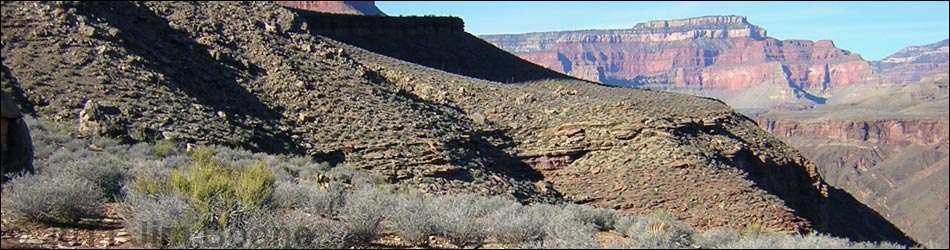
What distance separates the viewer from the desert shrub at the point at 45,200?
9.27 meters

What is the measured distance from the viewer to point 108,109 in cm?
1900

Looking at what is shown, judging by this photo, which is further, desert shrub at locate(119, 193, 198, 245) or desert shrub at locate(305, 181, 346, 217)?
desert shrub at locate(305, 181, 346, 217)

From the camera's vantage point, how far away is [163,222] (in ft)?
27.9

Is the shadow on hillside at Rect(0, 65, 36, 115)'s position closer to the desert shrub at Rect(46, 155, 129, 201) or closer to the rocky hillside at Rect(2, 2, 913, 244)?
the rocky hillside at Rect(2, 2, 913, 244)

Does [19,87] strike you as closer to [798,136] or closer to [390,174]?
[390,174]

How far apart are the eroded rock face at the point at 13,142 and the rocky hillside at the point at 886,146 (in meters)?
84.9

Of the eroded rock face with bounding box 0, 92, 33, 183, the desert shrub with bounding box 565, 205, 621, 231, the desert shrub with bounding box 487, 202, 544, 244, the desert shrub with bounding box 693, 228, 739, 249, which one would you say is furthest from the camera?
the desert shrub with bounding box 565, 205, 621, 231

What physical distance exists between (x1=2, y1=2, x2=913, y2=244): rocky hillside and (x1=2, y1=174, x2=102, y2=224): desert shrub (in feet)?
29.0

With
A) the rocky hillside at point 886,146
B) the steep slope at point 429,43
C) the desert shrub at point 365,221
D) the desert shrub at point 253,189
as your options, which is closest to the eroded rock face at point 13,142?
the desert shrub at point 253,189

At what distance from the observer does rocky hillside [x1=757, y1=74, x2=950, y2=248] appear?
93.0m

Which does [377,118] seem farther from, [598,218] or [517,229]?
[517,229]

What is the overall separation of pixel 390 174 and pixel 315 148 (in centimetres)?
254

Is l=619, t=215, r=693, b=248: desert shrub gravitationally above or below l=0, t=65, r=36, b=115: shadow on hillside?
below

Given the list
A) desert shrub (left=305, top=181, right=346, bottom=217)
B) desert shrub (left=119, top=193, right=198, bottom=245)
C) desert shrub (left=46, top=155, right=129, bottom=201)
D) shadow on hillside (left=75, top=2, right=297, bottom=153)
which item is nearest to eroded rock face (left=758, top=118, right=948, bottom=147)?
shadow on hillside (left=75, top=2, right=297, bottom=153)
